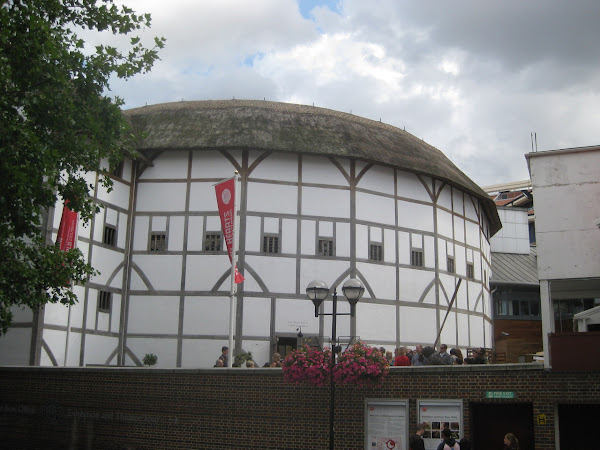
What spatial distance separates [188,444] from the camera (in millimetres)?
18344

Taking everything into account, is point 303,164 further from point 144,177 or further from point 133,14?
point 133,14

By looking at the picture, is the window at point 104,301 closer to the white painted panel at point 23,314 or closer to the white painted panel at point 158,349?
the white painted panel at point 158,349

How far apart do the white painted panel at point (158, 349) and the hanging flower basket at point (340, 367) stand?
10947mm

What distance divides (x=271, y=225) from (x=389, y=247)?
4.90 m

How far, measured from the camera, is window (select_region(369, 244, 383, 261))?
2886cm

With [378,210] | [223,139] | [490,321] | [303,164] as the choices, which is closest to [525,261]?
[490,321]

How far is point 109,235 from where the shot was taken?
27156 mm

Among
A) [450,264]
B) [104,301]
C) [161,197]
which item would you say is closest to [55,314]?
[104,301]

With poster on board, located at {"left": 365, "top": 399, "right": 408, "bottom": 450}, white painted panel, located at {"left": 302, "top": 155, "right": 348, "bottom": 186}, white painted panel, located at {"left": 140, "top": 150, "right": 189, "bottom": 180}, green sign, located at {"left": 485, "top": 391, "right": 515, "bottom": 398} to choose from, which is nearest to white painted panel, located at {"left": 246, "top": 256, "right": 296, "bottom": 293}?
white painted panel, located at {"left": 302, "top": 155, "right": 348, "bottom": 186}

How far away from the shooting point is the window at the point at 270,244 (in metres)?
27.7

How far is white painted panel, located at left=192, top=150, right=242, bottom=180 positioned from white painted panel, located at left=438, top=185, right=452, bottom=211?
9011 mm

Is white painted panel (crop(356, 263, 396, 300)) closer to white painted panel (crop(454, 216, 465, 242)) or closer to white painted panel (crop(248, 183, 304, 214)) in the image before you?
white painted panel (crop(248, 183, 304, 214))

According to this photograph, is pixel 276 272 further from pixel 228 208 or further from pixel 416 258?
pixel 416 258

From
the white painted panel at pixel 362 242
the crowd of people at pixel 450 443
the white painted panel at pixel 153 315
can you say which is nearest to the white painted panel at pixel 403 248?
the white painted panel at pixel 362 242
